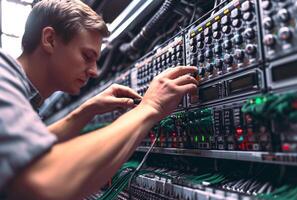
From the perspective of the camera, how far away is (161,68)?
145 centimetres

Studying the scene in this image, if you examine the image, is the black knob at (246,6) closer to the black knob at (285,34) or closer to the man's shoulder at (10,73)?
the black knob at (285,34)

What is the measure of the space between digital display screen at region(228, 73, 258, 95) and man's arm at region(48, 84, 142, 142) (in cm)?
45

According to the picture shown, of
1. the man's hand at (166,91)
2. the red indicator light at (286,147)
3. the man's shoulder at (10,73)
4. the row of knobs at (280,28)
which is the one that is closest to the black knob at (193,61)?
the man's hand at (166,91)

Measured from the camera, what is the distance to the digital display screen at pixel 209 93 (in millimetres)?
1045

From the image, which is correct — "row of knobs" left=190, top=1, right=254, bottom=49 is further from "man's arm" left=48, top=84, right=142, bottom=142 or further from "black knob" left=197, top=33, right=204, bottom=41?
"man's arm" left=48, top=84, right=142, bottom=142

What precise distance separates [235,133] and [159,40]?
1.28 m

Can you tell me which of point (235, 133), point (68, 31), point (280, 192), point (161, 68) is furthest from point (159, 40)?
point (280, 192)

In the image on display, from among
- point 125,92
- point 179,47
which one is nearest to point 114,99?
point 125,92

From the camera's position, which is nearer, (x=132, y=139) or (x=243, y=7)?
(x=132, y=139)

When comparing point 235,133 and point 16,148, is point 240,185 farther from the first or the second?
point 16,148

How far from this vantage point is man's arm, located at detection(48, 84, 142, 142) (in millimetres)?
1284

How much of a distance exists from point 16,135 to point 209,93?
0.70 metres

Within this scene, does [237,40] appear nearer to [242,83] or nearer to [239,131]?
[242,83]

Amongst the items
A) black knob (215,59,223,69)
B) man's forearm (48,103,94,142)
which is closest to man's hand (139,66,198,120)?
black knob (215,59,223,69)
